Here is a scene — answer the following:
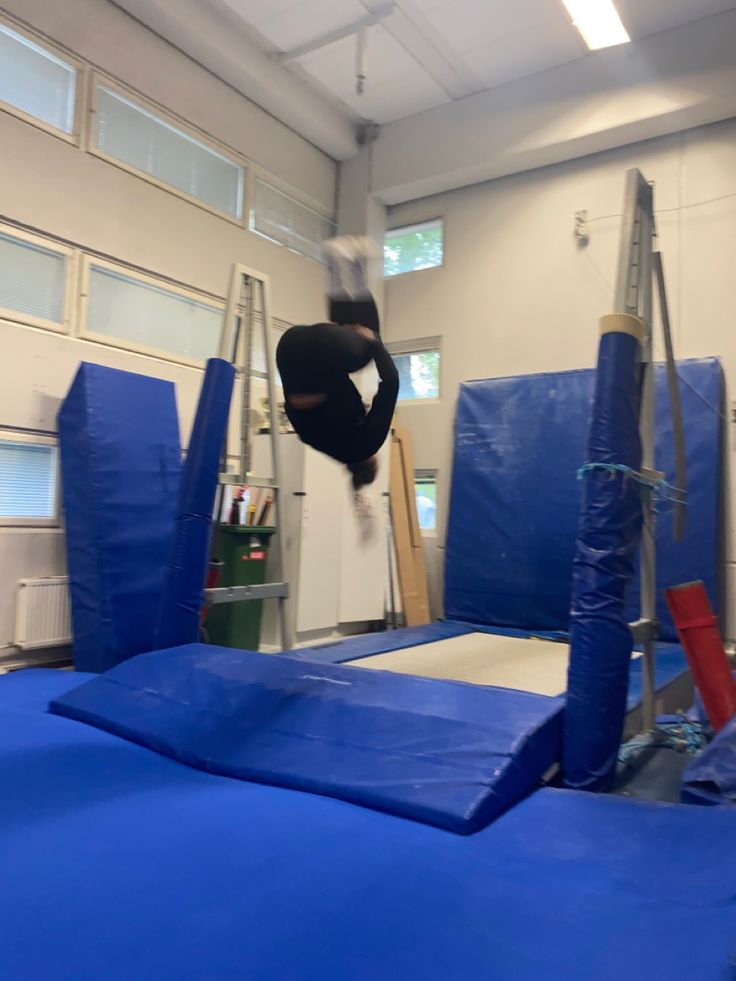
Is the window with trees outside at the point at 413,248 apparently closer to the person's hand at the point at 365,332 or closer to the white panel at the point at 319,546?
the white panel at the point at 319,546

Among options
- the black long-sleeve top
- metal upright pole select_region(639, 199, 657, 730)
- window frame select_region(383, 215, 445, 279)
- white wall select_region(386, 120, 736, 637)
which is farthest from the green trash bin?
window frame select_region(383, 215, 445, 279)

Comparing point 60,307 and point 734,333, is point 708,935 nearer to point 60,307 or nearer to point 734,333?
point 60,307

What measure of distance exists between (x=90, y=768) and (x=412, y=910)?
1.24m

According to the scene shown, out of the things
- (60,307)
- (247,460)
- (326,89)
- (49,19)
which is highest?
(326,89)

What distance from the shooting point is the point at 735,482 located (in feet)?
16.3

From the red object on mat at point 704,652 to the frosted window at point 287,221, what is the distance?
3.87 metres

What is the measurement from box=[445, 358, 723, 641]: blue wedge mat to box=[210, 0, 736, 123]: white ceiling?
2.35 metres

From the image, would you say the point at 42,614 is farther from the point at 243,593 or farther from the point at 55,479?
the point at 243,593

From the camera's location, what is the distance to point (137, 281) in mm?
4820

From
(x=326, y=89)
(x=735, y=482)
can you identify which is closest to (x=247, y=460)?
(x=735, y=482)

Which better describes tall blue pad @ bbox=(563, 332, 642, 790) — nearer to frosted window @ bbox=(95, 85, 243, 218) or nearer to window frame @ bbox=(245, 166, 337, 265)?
frosted window @ bbox=(95, 85, 243, 218)

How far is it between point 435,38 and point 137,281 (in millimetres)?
2772

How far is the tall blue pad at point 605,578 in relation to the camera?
2.26m

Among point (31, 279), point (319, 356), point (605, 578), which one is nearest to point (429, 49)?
point (31, 279)
